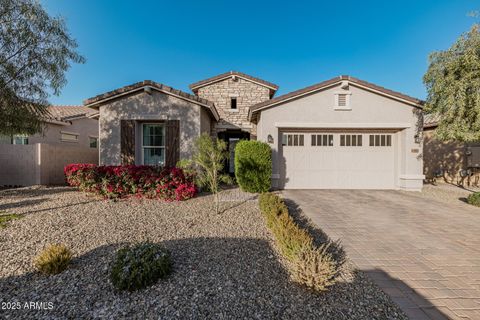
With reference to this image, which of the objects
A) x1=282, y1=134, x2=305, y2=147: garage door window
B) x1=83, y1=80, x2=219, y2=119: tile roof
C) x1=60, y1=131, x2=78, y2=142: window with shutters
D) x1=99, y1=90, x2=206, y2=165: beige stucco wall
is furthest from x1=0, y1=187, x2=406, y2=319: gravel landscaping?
x1=60, y1=131, x2=78, y2=142: window with shutters

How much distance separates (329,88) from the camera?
30.5 ft

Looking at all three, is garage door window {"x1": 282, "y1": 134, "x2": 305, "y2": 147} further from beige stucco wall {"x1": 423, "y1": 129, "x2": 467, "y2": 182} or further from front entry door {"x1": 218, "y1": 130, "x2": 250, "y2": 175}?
beige stucco wall {"x1": 423, "y1": 129, "x2": 467, "y2": 182}

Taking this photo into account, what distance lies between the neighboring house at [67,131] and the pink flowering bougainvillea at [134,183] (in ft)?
21.7

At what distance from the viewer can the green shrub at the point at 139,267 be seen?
101 inches

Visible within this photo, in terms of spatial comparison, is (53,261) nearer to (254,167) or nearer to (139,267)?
(139,267)

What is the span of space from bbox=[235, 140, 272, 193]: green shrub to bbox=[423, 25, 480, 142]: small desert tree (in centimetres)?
651

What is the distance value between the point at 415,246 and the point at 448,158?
11.6 m

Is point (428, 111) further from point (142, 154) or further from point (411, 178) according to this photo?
point (142, 154)

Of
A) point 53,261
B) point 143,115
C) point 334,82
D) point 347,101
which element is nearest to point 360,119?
point 347,101

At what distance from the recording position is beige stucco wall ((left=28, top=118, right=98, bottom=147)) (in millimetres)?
12516

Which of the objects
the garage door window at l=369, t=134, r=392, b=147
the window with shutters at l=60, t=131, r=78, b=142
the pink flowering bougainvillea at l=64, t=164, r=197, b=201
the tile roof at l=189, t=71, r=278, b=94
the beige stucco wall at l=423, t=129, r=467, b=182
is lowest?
the pink flowering bougainvillea at l=64, t=164, r=197, b=201

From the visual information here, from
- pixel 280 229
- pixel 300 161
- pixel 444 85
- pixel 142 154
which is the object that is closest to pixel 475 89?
pixel 444 85

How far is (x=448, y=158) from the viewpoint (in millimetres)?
11688

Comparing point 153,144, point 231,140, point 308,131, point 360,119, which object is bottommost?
point 153,144
